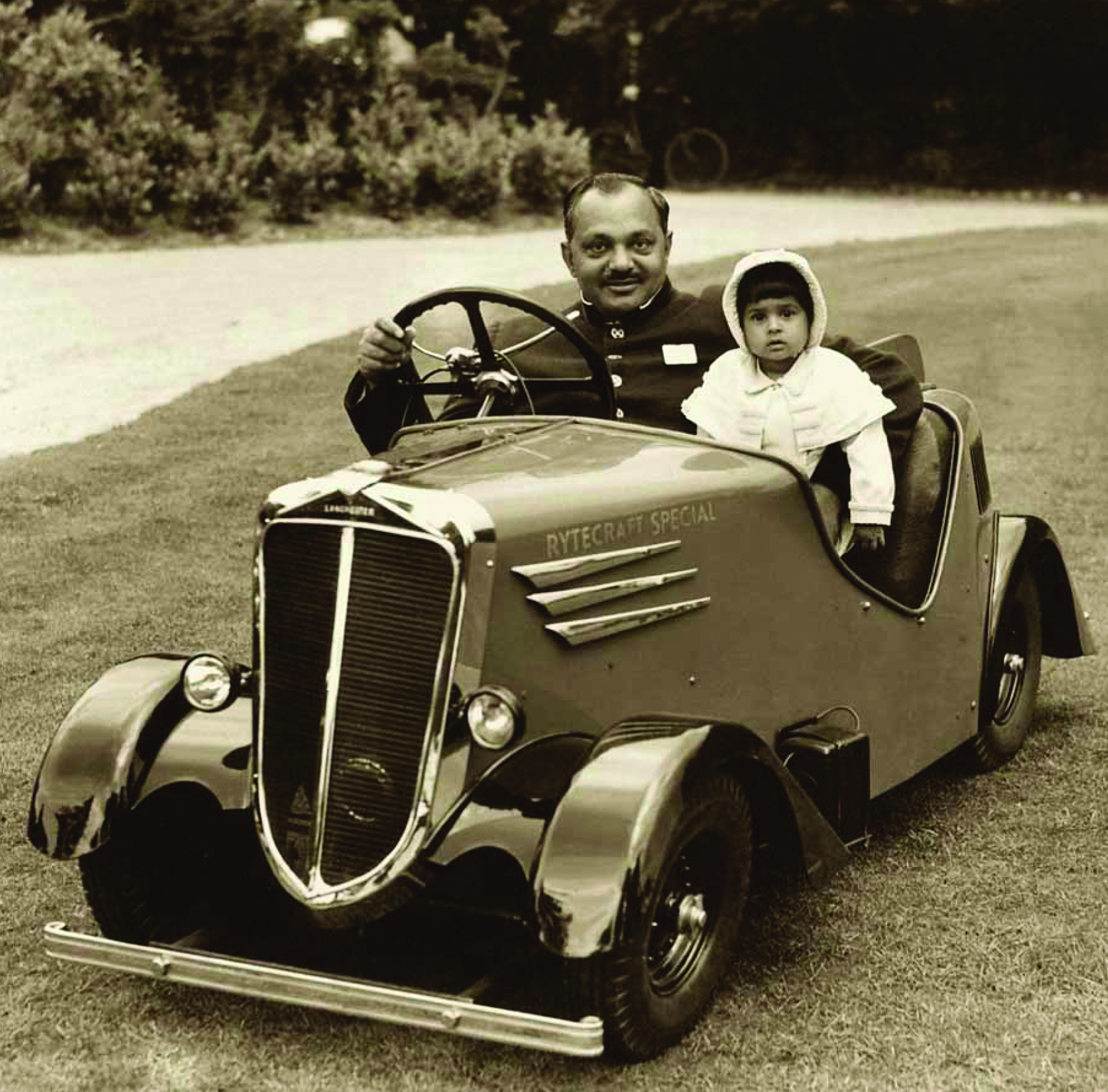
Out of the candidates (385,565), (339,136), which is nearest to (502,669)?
(385,565)

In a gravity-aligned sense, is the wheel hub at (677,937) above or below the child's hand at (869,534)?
below

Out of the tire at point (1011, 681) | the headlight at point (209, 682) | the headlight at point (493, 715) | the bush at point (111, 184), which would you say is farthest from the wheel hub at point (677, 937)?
the bush at point (111, 184)

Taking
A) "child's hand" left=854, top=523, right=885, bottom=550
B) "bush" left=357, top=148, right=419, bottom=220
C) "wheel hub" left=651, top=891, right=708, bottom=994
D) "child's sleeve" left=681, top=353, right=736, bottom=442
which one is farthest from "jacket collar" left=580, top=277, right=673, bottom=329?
"bush" left=357, top=148, right=419, bottom=220

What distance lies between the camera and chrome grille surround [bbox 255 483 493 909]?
3641 mm

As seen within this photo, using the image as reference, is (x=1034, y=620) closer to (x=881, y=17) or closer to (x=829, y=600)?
(x=829, y=600)

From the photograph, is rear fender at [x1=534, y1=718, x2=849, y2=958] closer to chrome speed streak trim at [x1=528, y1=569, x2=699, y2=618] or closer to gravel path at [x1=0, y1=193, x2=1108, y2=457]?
chrome speed streak trim at [x1=528, y1=569, x2=699, y2=618]

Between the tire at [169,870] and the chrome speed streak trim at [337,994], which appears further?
the tire at [169,870]

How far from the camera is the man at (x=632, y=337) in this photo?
5.08 m

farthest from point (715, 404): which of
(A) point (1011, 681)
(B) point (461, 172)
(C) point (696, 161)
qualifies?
(C) point (696, 161)

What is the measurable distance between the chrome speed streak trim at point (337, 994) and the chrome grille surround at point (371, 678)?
182mm

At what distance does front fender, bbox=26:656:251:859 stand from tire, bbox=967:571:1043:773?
2417 millimetres

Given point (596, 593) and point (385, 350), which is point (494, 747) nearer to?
point (596, 593)

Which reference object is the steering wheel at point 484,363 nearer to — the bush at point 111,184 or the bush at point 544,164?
the bush at point 111,184

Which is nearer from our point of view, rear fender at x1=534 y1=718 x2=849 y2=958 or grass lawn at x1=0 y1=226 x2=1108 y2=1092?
rear fender at x1=534 y1=718 x2=849 y2=958
